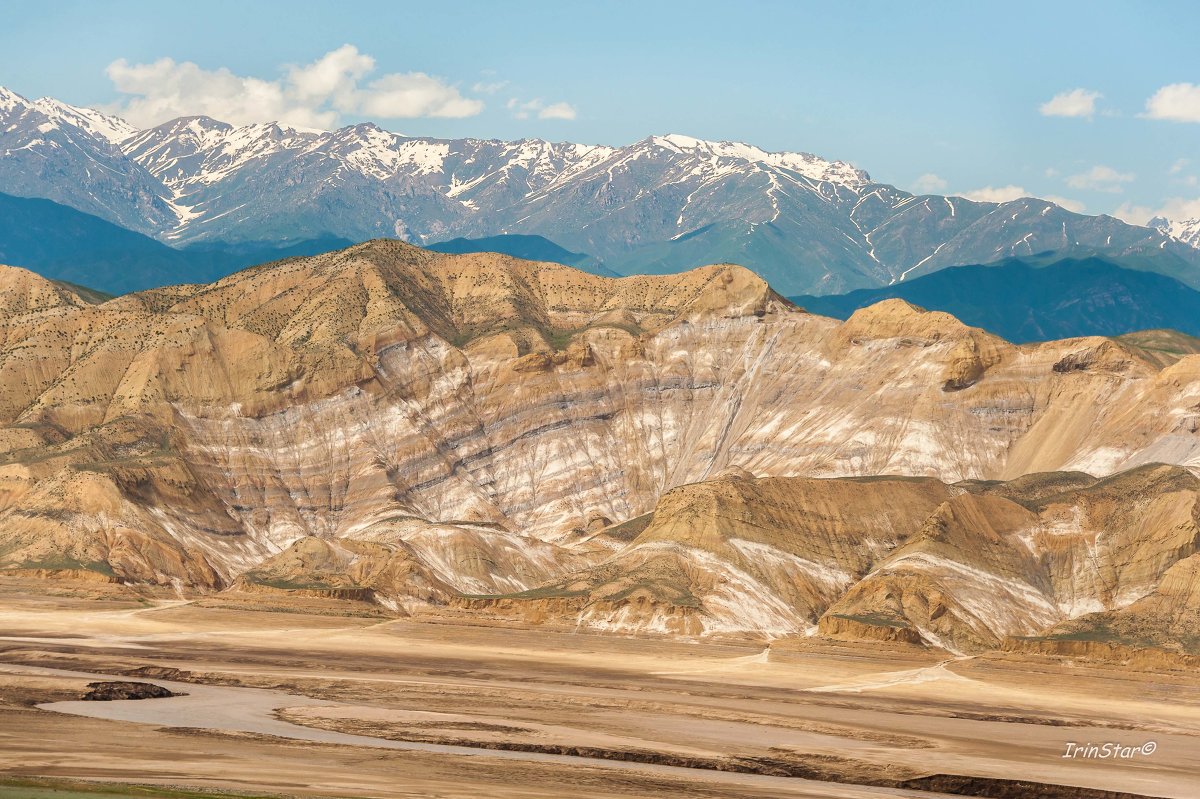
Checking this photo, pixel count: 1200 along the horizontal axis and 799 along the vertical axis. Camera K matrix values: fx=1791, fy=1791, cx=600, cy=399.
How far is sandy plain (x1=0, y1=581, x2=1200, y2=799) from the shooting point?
2982 inches

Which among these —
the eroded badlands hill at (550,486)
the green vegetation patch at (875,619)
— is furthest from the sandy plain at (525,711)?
the eroded badlands hill at (550,486)

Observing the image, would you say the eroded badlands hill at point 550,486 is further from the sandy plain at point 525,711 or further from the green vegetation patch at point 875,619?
the sandy plain at point 525,711

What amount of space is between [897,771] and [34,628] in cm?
7337

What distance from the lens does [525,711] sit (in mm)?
98500

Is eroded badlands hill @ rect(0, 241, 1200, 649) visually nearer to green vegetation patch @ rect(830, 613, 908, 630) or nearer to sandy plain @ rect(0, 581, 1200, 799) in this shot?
green vegetation patch @ rect(830, 613, 908, 630)

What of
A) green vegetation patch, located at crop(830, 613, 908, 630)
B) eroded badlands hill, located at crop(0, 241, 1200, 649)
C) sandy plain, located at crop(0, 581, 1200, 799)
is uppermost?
eroded badlands hill, located at crop(0, 241, 1200, 649)

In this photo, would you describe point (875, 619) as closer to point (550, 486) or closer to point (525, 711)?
point (525, 711)

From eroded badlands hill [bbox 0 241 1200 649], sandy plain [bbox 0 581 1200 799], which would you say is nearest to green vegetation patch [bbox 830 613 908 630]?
eroded badlands hill [bbox 0 241 1200 649]

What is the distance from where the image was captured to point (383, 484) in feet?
616

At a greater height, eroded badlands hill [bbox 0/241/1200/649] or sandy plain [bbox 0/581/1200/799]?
eroded badlands hill [bbox 0/241/1200/649]

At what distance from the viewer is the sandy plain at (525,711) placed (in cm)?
7575

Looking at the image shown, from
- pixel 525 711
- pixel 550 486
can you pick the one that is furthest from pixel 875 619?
pixel 550 486

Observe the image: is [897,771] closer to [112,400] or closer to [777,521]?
[777,521]

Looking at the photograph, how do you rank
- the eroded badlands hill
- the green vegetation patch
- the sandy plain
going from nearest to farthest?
the sandy plain → the green vegetation patch → the eroded badlands hill
